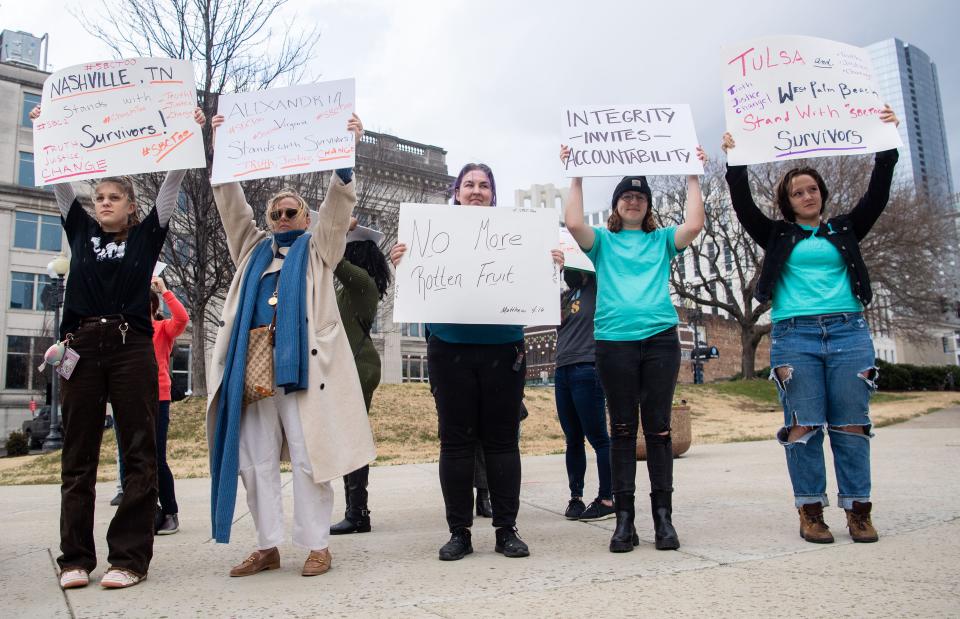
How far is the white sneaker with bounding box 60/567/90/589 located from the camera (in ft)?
10.4

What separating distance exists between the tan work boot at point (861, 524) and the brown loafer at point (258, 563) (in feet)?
9.72

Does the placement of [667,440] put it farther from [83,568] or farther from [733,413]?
[733,413]

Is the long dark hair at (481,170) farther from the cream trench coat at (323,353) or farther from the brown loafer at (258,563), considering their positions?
the brown loafer at (258,563)

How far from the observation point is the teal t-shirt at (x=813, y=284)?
387cm

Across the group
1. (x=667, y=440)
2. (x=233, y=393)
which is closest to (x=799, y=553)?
(x=667, y=440)

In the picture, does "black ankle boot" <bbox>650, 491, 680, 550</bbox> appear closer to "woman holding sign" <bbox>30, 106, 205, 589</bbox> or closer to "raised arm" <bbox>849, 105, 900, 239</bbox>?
"raised arm" <bbox>849, 105, 900, 239</bbox>

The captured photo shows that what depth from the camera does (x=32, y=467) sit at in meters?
11.5

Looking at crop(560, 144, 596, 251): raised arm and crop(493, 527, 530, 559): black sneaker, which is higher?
crop(560, 144, 596, 251): raised arm

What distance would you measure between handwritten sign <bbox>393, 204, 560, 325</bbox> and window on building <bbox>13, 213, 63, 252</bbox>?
3971 centimetres

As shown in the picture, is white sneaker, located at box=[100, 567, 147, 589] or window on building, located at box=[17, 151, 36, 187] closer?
white sneaker, located at box=[100, 567, 147, 589]

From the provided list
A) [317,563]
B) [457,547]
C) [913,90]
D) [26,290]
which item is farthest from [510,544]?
[913,90]

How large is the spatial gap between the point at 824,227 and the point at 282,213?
3.09 m

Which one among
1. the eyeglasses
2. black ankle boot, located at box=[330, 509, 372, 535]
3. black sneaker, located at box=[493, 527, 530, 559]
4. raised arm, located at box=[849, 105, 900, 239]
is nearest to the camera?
black sneaker, located at box=[493, 527, 530, 559]

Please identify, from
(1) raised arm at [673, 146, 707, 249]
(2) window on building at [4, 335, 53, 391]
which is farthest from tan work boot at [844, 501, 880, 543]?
(2) window on building at [4, 335, 53, 391]
